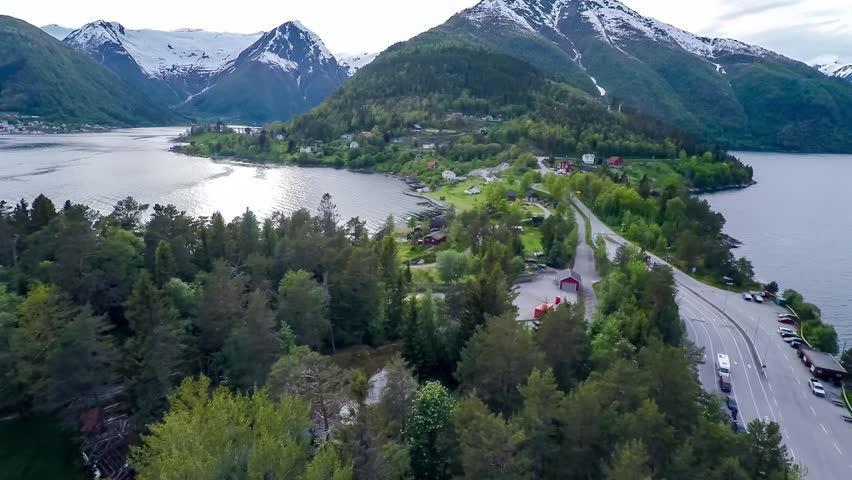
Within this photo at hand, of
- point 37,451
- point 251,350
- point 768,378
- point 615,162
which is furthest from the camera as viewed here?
point 615,162

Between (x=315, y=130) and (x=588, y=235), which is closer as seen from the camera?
(x=588, y=235)

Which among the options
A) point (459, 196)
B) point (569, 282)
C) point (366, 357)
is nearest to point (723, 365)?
point (569, 282)

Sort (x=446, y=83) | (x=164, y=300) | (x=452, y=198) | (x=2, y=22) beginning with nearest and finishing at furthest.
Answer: (x=164, y=300) < (x=452, y=198) < (x=446, y=83) < (x=2, y=22)

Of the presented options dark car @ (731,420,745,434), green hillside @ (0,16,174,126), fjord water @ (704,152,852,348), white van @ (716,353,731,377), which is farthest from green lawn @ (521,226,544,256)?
green hillside @ (0,16,174,126)

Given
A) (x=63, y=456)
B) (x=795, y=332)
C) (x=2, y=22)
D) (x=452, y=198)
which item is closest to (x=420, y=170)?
(x=452, y=198)

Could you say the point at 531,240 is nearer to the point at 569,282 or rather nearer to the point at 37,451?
the point at 569,282

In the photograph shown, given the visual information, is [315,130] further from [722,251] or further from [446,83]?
[722,251]
